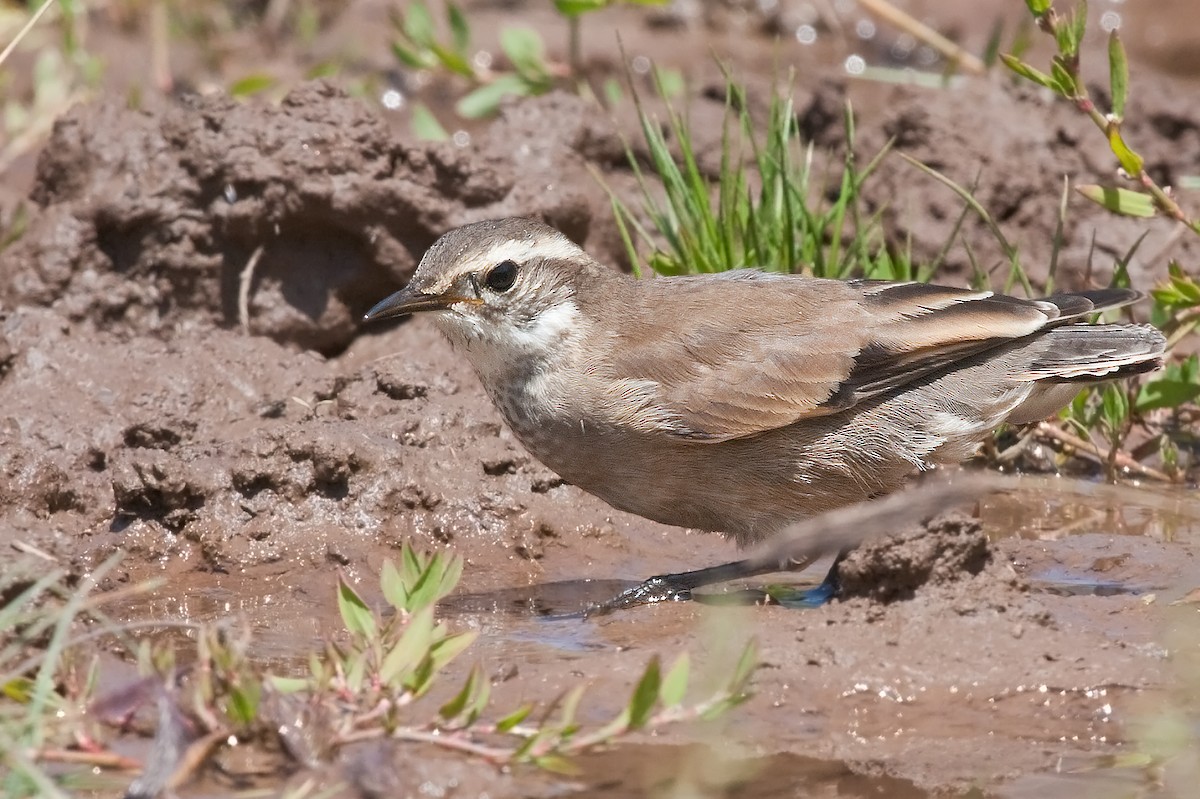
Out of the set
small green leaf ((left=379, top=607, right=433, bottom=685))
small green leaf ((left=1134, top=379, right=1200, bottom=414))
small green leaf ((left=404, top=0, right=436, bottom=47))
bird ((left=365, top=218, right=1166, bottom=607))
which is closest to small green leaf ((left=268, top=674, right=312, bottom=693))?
small green leaf ((left=379, top=607, right=433, bottom=685))

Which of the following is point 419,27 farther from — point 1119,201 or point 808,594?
point 808,594

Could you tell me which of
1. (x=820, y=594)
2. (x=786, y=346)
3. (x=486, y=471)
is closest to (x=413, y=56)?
(x=486, y=471)

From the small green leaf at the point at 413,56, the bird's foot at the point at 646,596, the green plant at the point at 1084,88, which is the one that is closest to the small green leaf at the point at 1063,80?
the green plant at the point at 1084,88

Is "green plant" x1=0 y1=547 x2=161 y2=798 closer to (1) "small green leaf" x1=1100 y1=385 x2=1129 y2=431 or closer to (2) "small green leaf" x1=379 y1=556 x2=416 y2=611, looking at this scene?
(2) "small green leaf" x1=379 y1=556 x2=416 y2=611

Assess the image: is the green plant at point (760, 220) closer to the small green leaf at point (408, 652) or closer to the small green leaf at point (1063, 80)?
the small green leaf at point (1063, 80)

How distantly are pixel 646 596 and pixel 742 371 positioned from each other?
1044 mm

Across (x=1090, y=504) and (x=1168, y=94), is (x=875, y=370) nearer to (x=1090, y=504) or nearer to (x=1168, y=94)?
(x=1090, y=504)

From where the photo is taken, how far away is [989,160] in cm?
1000

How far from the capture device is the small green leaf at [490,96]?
11.3 m

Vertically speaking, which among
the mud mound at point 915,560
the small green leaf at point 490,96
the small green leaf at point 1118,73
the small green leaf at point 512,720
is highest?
the small green leaf at point 1118,73

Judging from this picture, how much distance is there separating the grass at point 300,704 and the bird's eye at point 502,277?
7.20 feet

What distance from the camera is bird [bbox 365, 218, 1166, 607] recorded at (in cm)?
699

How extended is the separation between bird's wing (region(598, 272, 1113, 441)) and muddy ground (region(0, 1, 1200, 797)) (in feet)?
2.87

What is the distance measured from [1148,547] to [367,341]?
415 cm
